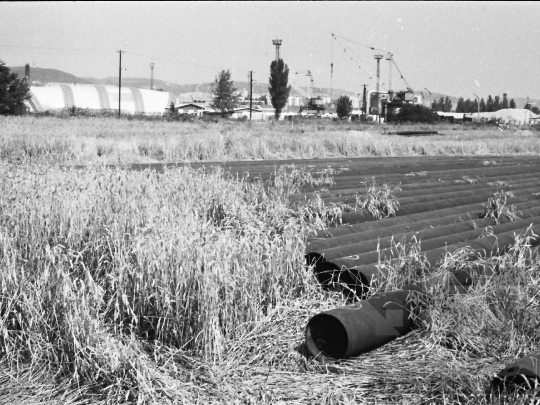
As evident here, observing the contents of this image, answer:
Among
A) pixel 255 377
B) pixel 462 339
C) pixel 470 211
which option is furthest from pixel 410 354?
pixel 470 211

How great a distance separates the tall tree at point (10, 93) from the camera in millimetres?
47094

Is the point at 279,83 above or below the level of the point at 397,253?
above

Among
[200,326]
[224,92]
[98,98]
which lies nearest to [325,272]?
[200,326]

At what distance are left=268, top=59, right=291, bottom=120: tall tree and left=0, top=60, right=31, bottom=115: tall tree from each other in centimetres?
3547

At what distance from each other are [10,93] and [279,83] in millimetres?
38240

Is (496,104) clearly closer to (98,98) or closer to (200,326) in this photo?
(98,98)

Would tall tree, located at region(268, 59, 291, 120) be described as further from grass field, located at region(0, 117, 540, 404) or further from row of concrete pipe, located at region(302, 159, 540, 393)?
grass field, located at region(0, 117, 540, 404)

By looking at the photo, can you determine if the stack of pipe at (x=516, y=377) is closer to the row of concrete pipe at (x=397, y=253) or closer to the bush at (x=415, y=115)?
the row of concrete pipe at (x=397, y=253)

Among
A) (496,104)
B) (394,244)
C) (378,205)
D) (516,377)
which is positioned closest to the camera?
(516,377)

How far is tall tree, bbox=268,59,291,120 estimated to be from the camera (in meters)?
78.8

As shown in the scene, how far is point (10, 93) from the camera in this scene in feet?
157


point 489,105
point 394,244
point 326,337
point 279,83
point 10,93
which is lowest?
point 326,337

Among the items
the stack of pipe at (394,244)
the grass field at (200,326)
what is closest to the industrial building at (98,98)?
the stack of pipe at (394,244)

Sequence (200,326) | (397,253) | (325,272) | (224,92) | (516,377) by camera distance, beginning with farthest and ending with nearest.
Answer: (224,92) < (397,253) < (325,272) < (200,326) < (516,377)
